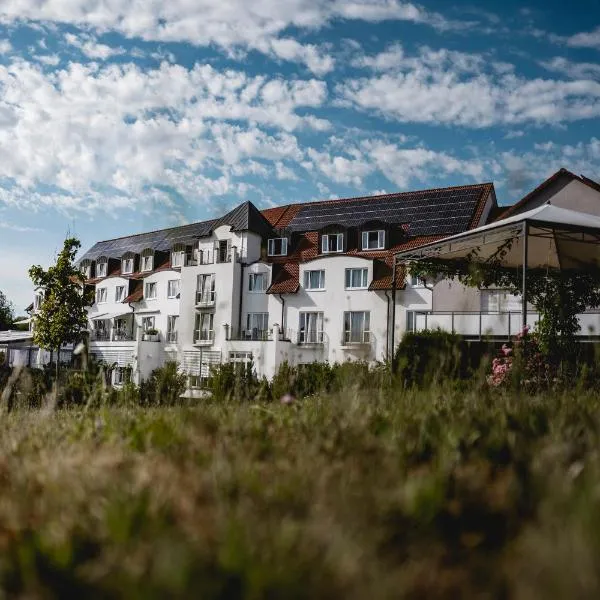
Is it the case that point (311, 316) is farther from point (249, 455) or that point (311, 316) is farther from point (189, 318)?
point (249, 455)

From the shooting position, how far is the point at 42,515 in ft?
8.65

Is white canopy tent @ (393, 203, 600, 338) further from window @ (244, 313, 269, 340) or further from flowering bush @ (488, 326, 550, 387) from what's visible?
window @ (244, 313, 269, 340)

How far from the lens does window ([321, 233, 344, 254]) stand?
127 feet

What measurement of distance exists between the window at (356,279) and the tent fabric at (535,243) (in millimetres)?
19994

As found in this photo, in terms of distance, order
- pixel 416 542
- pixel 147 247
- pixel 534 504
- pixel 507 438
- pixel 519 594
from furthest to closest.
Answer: pixel 147 247
pixel 507 438
pixel 534 504
pixel 416 542
pixel 519 594

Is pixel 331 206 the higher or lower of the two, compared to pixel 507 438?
higher

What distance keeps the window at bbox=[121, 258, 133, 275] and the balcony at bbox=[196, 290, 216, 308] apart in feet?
33.7

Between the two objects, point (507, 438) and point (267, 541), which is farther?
point (507, 438)

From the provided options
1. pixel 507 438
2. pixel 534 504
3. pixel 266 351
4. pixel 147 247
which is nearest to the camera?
pixel 534 504

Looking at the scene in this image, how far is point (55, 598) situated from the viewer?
1962 millimetres

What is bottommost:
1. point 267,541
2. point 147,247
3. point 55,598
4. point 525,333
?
point 55,598

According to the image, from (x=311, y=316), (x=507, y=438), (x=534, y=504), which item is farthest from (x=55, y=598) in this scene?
(x=311, y=316)

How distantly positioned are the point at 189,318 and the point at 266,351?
8045 millimetres

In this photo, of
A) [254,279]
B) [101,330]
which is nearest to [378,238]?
[254,279]
